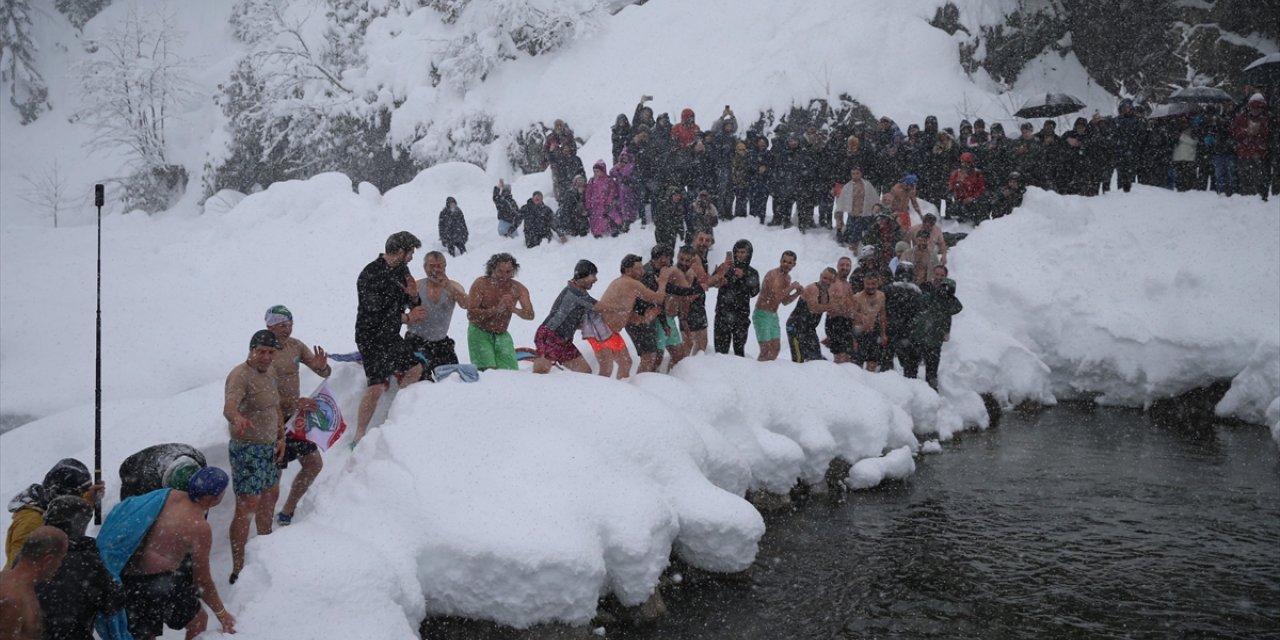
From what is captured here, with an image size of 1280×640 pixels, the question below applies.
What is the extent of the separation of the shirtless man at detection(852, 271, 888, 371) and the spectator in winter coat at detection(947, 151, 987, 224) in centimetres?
410

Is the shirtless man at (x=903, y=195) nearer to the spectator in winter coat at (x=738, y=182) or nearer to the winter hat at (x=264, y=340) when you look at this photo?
the spectator in winter coat at (x=738, y=182)

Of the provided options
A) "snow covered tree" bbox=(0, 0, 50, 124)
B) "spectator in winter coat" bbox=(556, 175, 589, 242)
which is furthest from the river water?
"snow covered tree" bbox=(0, 0, 50, 124)

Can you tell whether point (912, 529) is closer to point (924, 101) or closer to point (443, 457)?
point (443, 457)

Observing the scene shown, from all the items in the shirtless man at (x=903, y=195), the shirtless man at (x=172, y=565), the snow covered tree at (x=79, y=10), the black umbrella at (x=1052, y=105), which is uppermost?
the snow covered tree at (x=79, y=10)

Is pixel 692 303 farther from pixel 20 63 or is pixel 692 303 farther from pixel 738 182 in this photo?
pixel 20 63

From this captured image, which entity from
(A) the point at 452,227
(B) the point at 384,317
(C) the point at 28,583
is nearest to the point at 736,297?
(B) the point at 384,317

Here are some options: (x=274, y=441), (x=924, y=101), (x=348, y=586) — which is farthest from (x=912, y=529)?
(x=924, y=101)

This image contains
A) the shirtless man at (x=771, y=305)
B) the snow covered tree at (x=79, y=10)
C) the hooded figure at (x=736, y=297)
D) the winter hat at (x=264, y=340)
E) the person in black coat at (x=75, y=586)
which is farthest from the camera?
the snow covered tree at (x=79, y=10)

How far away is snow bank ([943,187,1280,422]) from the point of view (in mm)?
10656

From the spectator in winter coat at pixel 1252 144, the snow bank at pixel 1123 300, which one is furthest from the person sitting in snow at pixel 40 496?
the spectator in winter coat at pixel 1252 144

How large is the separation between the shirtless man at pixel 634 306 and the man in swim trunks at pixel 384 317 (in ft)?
5.98

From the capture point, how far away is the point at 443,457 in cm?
534

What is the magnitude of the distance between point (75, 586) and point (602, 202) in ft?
37.6

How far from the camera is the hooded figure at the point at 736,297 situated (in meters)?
8.88
